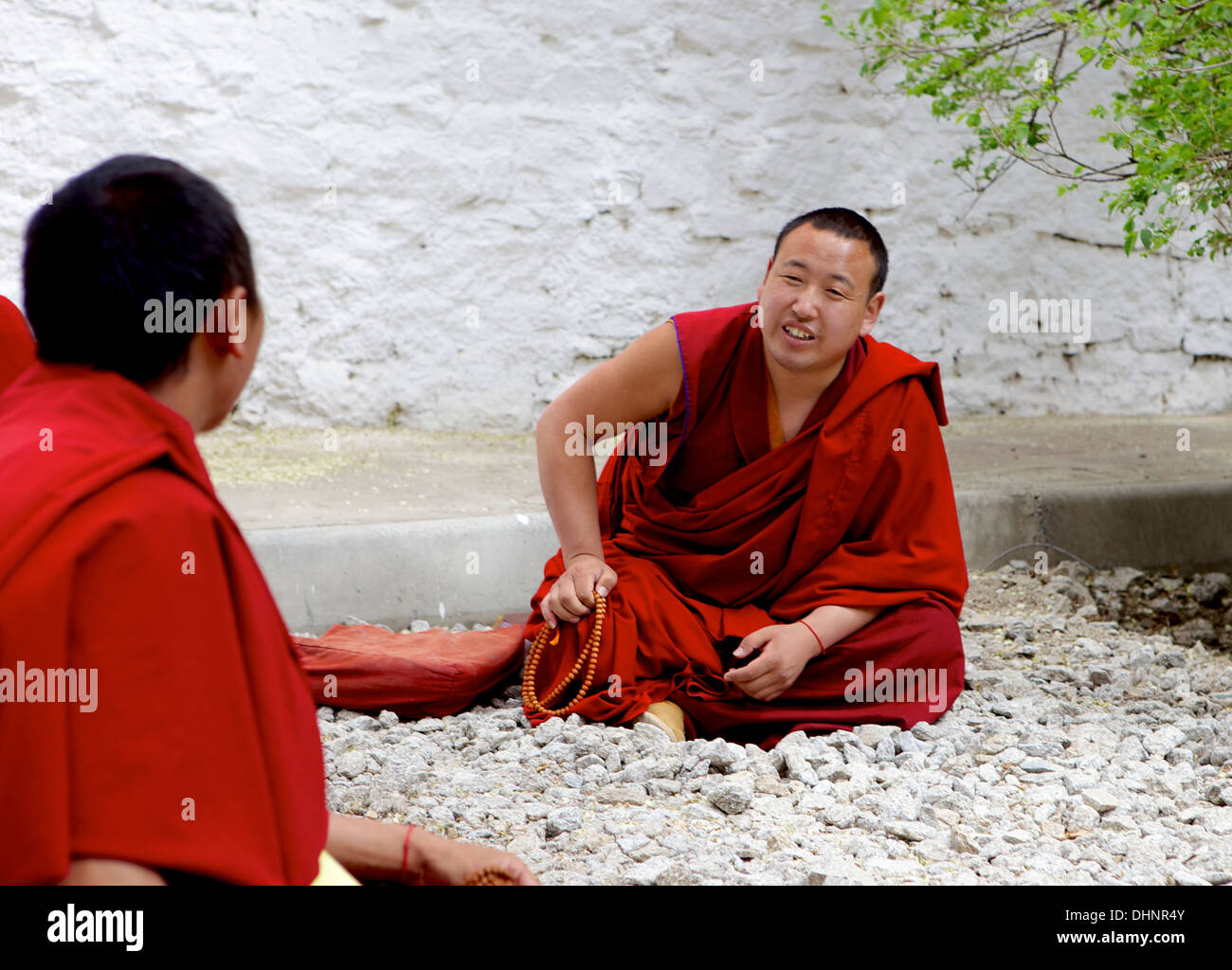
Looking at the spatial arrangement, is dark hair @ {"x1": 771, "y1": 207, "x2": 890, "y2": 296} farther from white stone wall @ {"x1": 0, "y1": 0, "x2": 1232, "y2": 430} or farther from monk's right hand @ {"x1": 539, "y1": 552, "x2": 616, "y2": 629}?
white stone wall @ {"x1": 0, "y1": 0, "x2": 1232, "y2": 430}

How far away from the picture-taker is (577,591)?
2.85 metres

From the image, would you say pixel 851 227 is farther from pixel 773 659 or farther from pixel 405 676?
pixel 405 676

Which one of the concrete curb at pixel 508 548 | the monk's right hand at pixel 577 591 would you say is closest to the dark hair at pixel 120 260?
the monk's right hand at pixel 577 591

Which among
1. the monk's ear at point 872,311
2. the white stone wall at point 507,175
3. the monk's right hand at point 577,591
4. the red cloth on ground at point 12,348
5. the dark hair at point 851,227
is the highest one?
the white stone wall at point 507,175

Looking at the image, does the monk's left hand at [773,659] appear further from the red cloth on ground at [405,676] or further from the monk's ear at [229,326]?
the monk's ear at [229,326]

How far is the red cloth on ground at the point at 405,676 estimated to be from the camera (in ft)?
9.57

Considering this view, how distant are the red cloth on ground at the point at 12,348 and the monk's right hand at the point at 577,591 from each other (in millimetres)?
1196

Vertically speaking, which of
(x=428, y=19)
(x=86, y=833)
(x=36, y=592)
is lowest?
(x=86, y=833)

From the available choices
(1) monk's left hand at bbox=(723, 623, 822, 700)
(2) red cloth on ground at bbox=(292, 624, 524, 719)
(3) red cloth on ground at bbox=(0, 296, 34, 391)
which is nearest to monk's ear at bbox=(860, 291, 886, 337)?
(1) monk's left hand at bbox=(723, 623, 822, 700)

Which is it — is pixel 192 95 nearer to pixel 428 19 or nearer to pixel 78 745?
pixel 428 19

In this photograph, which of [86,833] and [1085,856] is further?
[1085,856]

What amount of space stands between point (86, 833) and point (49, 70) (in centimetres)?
474
